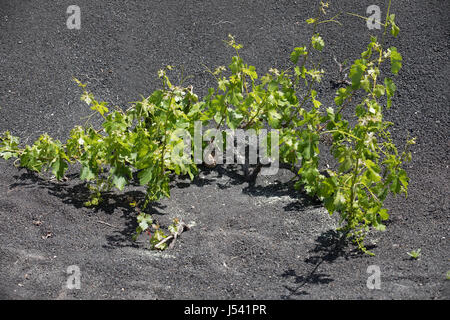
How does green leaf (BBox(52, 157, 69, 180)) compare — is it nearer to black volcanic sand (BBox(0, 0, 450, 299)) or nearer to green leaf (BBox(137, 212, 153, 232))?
black volcanic sand (BBox(0, 0, 450, 299))

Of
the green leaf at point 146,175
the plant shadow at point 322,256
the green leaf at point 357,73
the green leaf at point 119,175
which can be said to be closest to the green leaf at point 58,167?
the green leaf at point 119,175

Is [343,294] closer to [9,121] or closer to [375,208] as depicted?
[375,208]

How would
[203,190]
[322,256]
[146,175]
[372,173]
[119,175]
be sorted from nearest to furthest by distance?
[372,173]
[322,256]
[146,175]
[119,175]
[203,190]

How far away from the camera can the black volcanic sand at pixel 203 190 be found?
336cm

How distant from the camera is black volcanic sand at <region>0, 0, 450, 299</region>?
336 centimetres

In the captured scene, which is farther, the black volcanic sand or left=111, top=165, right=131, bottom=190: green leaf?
left=111, top=165, right=131, bottom=190: green leaf

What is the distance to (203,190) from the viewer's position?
13.6 ft

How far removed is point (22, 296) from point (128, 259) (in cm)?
58

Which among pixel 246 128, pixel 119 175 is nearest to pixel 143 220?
pixel 119 175

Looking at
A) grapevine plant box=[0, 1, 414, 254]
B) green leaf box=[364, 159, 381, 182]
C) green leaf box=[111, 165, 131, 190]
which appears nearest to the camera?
green leaf box=[364, 159, 381, 182]

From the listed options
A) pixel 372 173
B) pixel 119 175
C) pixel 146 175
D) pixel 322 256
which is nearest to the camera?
pixel 372 173

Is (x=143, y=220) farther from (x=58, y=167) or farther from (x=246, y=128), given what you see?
(x=246, y=128)

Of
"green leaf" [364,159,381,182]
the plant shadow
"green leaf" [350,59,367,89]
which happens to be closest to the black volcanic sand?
the plant shadow

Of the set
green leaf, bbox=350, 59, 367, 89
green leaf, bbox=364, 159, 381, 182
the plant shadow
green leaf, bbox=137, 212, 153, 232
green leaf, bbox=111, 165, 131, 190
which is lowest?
the plant shadow
